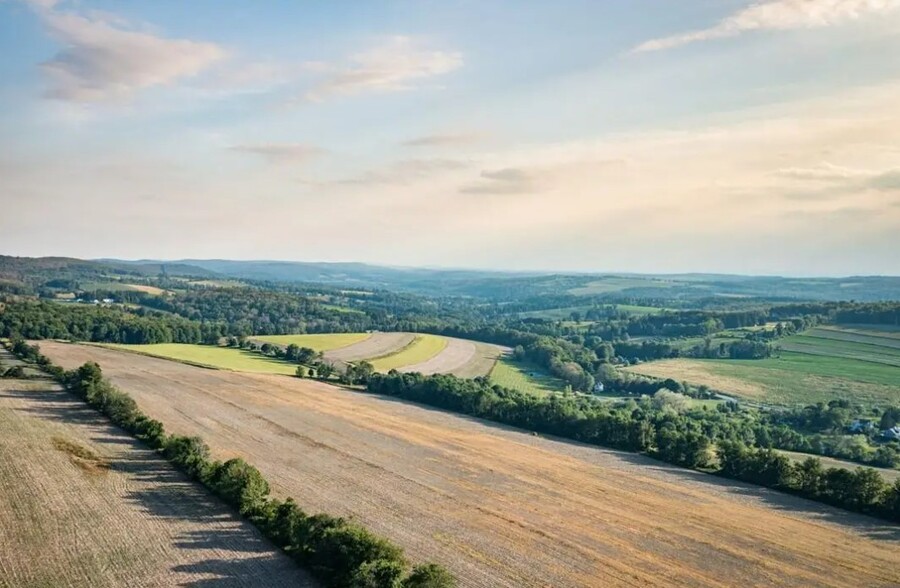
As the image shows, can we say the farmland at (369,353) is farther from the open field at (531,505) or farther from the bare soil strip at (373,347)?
the open field at (531,505)

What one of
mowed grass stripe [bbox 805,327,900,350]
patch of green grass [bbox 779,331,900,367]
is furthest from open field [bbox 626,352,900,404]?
mowed grass stripe [bbox 805,327,900,350]

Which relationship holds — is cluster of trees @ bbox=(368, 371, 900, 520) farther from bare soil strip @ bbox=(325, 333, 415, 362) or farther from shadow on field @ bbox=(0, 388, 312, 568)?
shadow on field @ bbox=(0, 388, 312, 568)

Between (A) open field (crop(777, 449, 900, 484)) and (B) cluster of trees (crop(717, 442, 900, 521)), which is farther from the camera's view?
(A) open field (crop(777, 449, 900, 484))

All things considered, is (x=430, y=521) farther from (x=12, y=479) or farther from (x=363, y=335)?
(x=363, y=335)

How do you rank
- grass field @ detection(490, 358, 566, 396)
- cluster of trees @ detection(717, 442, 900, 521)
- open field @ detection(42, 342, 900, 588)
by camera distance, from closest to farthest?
open field @ detection(42, 342, 900, 588), cluster of trees @ detection(717, 442, 900, 521), grass field @ detection(490, 358, 566, 396)

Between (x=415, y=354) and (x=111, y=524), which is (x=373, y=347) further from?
(x=111, y=524)

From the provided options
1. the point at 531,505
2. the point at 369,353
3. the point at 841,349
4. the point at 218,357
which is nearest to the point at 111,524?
the point at 531,505

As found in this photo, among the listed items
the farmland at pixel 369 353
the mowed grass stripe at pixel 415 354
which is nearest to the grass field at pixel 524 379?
the farmland at pixel 369 353
